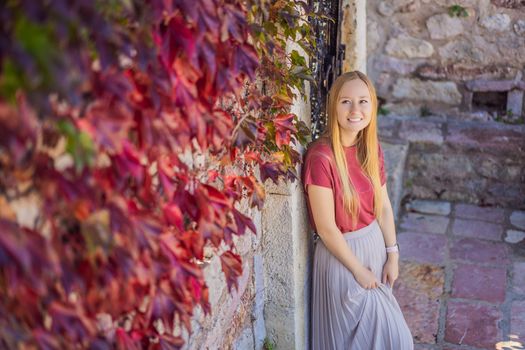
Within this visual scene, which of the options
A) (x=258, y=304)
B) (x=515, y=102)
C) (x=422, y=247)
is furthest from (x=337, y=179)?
(x=515, y=102)

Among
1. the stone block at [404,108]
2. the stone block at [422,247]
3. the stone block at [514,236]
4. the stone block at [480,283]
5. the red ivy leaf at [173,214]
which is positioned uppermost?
the stone block at [404,108]

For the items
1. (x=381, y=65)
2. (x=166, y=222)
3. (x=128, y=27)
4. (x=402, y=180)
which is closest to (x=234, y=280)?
(x=166, y=222)

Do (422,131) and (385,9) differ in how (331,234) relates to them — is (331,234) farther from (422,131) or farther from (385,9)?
(385,9)

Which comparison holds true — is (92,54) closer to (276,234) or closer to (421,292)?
(276,234)

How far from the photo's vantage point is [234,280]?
→ 1.70 metres

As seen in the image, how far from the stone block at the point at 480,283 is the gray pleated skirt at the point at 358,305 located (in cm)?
111

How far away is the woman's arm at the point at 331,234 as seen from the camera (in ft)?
8.27

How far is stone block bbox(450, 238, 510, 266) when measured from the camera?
3997 mm

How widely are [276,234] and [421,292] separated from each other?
4.87 ft

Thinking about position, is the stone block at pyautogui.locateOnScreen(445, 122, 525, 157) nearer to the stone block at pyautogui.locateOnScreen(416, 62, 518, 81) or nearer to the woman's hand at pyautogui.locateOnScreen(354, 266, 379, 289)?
the stone block at pyautogui.locateOnScreen(416, 62, 518, 81)

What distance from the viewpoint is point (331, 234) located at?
2.58m

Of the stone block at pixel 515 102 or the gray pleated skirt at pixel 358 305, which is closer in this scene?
the gray pleated skirt at pixel 358 305

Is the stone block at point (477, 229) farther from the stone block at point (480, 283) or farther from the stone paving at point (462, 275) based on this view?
the stone block at point (480, 283)

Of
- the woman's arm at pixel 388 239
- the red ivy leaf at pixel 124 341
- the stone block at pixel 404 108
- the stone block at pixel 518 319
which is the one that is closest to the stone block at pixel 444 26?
the stone block at pixel 404 108
